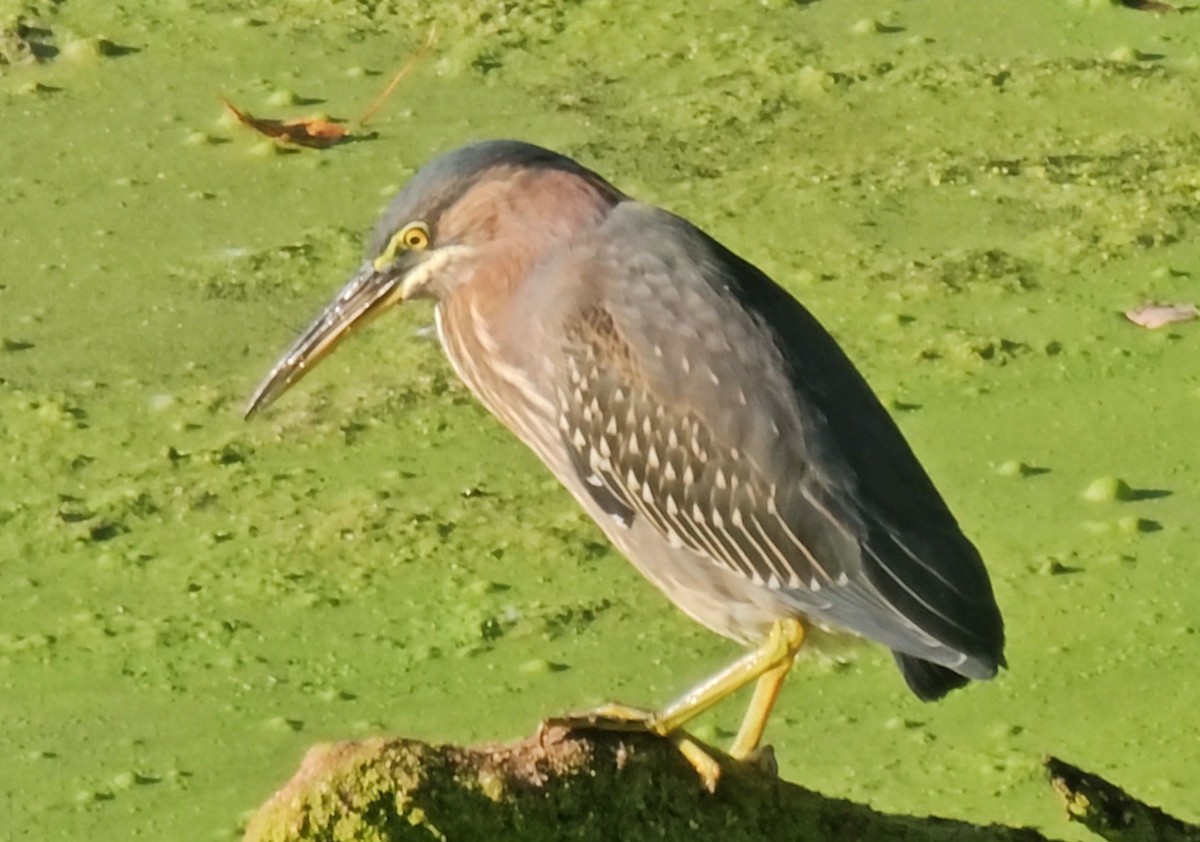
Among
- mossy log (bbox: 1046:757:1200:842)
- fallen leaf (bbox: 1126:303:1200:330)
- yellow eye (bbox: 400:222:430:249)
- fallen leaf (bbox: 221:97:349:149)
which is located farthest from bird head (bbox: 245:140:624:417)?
fallen leaf (bbox: 221:97:349:149)

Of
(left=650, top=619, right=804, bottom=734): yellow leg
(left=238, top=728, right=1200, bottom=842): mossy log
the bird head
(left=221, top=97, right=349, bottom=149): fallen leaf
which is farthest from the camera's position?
(left=221, top=97, right=349, bottom=149): fallen leaf

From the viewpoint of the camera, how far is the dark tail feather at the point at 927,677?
2508 millimetres

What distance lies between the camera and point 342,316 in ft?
8.95

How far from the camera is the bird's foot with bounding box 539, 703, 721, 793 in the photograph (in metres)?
2.12

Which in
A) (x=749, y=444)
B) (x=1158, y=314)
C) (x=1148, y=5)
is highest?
(x=749, y=444)

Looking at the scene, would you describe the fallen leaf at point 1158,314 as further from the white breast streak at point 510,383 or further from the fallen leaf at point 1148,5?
the white breast streak at point 510,383

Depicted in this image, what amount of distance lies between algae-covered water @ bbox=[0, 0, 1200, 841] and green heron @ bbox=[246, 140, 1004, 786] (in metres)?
0.43

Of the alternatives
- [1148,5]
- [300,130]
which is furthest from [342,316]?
[1148,5]

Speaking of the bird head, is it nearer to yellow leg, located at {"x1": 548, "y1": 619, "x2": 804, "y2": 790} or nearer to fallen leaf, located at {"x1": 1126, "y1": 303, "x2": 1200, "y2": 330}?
yellow leg, located at {"x1": 548, "y1": 619, "x2": 804, "y2": 790}

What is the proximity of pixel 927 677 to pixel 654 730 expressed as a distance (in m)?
0.41

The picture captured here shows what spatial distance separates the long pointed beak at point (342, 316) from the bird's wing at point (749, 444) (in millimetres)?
220

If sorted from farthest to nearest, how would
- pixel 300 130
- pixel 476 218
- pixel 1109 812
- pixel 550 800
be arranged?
pixel 300 130 → pixel 476 218 → pixel 1109 812 → pixel 550 800

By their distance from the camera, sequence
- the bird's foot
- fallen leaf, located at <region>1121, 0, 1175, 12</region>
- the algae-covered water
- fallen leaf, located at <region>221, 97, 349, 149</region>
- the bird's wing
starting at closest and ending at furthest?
1. the bird's foot
2. the bird's wing
3. the algae-covered water
4. fallen leaf, located at <region>221, 97, 349, 149</region>
5. fallen leaf, located at <region>1121, 0, 1175, 12</region>

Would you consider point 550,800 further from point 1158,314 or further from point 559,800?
point 1158,314
